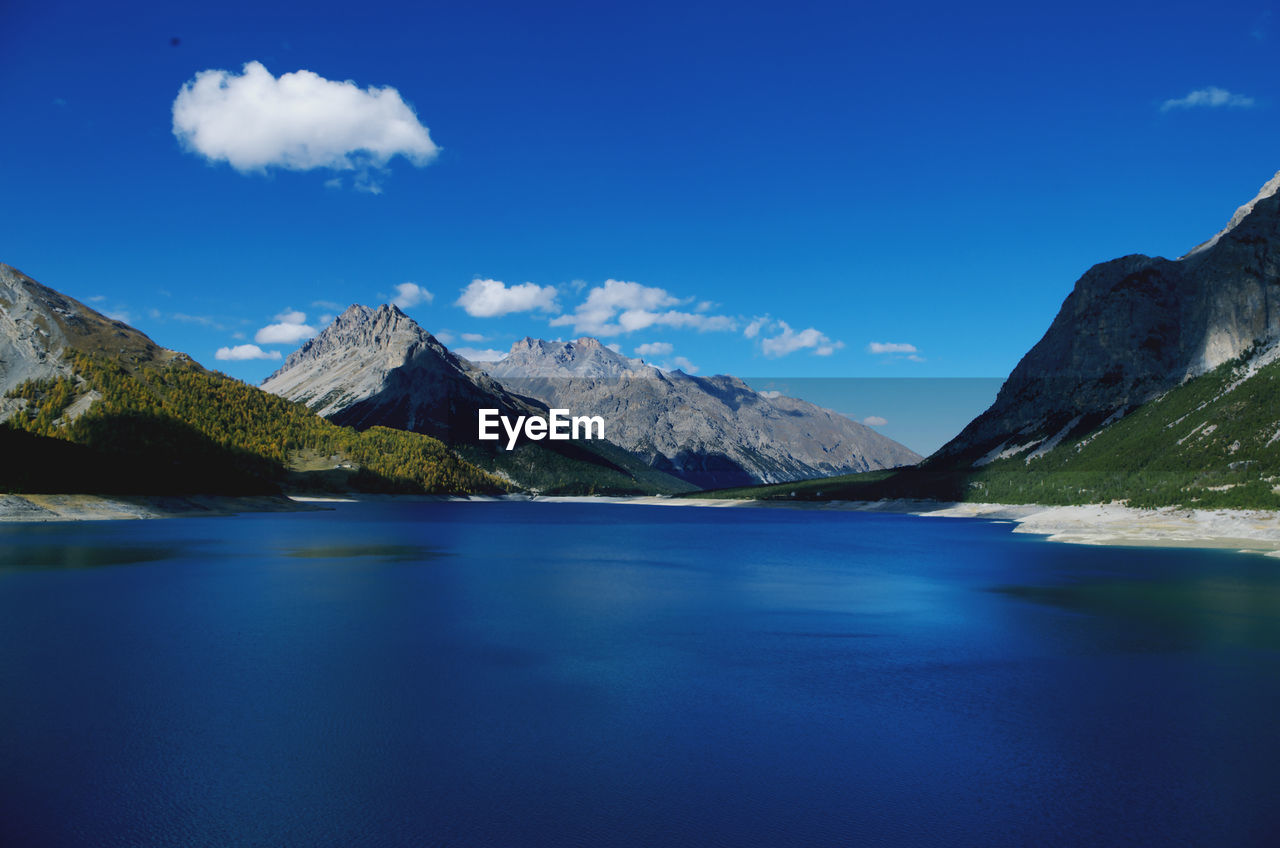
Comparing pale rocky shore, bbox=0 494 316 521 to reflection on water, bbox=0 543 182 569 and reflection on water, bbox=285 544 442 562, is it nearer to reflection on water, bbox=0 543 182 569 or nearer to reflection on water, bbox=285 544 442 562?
reflection on water, bbox=0 543 182 569

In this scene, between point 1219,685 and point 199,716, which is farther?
point 1219,685

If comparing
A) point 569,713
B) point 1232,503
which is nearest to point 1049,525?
point 1232,503

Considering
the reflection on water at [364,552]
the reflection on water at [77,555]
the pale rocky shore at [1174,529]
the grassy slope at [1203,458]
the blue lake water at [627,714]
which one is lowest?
the reflection on water at [364,552]

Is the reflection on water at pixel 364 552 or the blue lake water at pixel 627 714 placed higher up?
the blue lake water at pixel 627 714

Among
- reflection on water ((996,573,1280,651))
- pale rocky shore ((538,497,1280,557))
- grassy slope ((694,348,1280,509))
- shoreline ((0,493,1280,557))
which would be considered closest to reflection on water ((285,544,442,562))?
shoreline ((0,493,1280,557))

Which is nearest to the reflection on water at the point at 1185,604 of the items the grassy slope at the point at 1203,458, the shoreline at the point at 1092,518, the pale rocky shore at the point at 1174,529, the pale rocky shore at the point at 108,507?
the shoreline at the point at 1092,518

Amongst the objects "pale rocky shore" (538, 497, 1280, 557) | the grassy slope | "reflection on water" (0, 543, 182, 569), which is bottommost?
"reflection on water" (0, 543, 182, 569)

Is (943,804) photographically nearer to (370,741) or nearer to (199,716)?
(370,741)

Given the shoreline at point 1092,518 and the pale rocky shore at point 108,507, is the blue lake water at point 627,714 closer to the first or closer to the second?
the shoreline at point 1092,518
